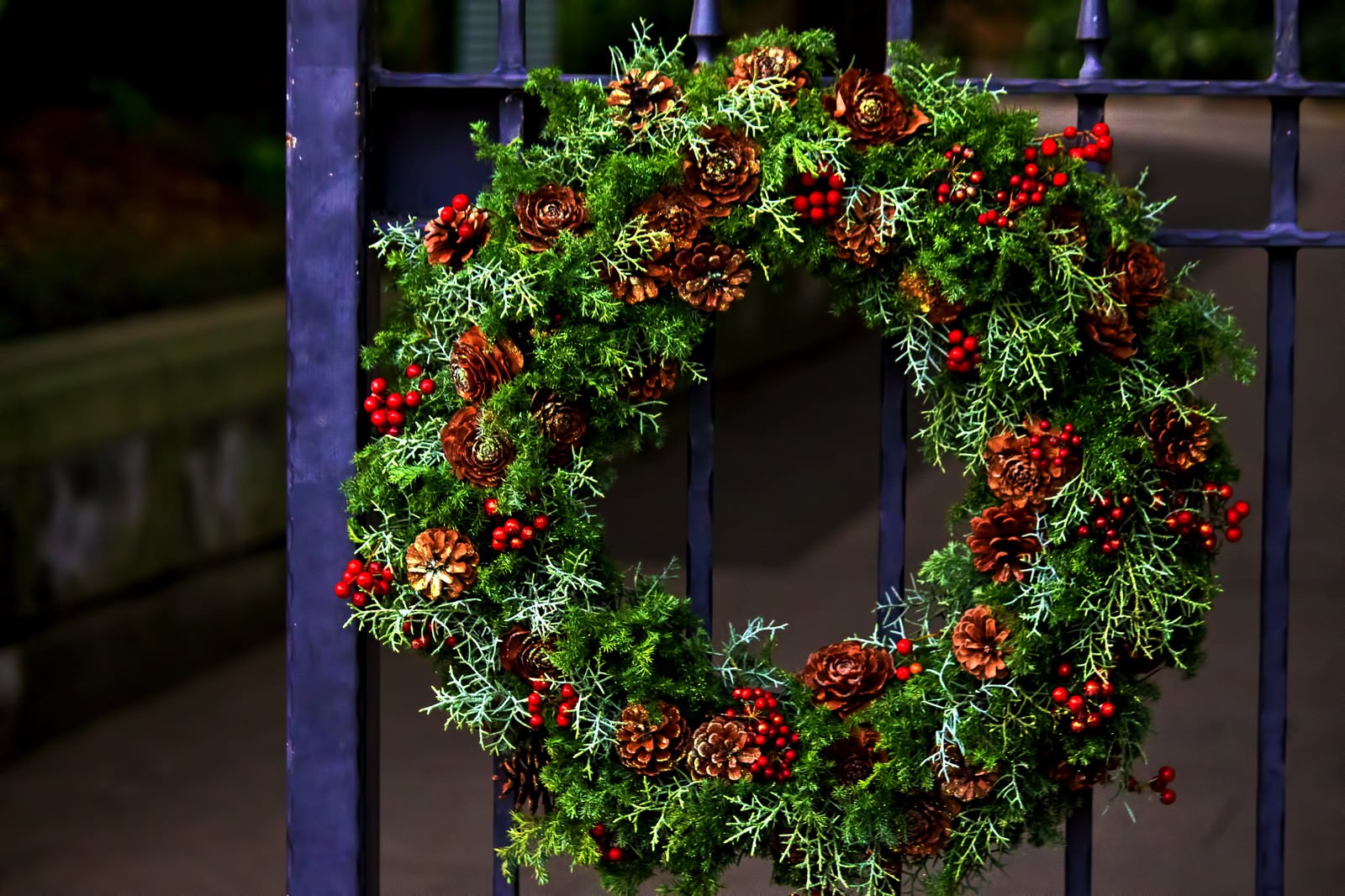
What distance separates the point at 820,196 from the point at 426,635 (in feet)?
2.73

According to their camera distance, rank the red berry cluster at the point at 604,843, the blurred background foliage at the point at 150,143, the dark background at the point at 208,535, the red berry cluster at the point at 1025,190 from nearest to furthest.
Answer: the red berry cluster at the point at 1025,190, the red berry cluster at the point at 604,843, the dark background at the point at 208,535, the blurred background foliage at the point at 150,143

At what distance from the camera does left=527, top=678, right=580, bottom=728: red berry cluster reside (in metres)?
2.24

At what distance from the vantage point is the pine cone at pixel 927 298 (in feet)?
7.30

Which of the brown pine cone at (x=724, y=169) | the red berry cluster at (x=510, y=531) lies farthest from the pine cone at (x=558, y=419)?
the brown pine cone at (x=724, y=169)

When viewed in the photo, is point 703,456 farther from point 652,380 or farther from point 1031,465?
point 1031,465

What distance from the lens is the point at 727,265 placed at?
2.23 meters

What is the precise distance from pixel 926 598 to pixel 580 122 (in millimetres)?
868

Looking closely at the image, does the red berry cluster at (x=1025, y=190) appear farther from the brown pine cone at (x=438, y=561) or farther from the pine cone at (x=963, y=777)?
the brown pine cone at (x=438, y=561)

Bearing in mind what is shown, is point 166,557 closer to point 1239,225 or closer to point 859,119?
point 859,119

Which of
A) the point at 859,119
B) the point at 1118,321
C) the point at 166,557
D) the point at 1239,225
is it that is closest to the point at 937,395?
the point at 1118,321

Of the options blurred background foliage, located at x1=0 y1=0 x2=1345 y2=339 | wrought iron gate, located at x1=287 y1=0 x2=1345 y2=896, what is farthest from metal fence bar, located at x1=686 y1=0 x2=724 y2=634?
blurred background foliage, located at x1=0 y1=0 x2=1345 y2=339

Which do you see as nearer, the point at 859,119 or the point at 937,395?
the point at 859,119

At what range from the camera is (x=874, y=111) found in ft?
7.18

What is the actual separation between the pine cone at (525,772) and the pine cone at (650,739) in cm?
14
